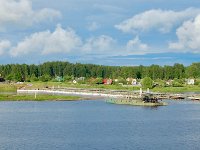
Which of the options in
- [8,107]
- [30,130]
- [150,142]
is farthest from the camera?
[8,107]

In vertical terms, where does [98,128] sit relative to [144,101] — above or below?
below

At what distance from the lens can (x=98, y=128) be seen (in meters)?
85.9

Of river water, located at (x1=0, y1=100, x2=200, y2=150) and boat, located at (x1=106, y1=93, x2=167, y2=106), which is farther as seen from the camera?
boat, located at (x1=106, y1=93, x2=167, y2=106)

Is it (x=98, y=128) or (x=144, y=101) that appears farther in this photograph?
(x=144, y=101)

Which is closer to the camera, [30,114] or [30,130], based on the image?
[30,130]

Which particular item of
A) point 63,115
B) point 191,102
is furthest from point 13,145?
point 191,102

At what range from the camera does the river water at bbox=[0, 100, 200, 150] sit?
68562 mm

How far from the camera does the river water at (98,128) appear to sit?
68562mm

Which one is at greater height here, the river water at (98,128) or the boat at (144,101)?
the boat at (144,101)

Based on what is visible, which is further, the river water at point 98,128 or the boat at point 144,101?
the boat at point 144,101

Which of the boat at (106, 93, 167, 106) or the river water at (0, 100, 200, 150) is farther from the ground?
the boat at (106, 93, 167, 106)

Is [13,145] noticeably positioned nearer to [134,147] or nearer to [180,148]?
[134,147]

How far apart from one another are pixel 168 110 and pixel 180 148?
182ft

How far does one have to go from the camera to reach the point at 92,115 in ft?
358
